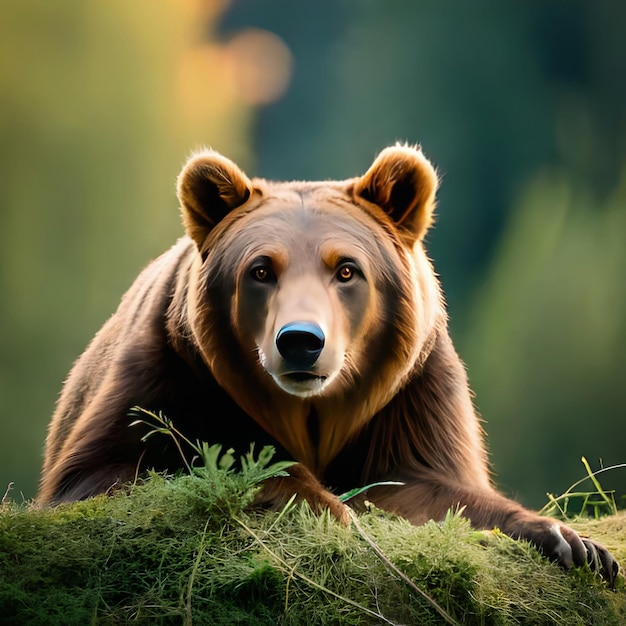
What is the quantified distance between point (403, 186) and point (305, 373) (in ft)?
3.77

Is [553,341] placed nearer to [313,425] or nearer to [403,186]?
[403,186]

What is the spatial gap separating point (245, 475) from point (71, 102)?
4329mm

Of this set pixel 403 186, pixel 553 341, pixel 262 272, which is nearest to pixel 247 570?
pixel 262 272

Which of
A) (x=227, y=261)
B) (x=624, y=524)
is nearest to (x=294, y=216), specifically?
(x=227, y=261)

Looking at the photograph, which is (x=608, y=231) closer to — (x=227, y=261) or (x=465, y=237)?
(x=465, y=237)

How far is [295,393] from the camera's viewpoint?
3.46m

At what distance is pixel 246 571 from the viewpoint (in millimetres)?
2627

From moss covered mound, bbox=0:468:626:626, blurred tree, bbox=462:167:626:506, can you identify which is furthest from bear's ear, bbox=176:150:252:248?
blurred tree, bbox=462:167:626:506

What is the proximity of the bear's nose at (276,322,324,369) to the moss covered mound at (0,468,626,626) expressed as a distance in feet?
1.78

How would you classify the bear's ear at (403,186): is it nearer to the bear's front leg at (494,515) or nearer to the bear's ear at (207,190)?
the bear's ear at (207,190)

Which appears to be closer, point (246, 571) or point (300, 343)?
point (246, 571)

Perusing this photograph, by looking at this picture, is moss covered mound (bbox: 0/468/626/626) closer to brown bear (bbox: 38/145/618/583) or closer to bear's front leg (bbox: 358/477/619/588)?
bear's front leg (bbox: 358/477/619/588)

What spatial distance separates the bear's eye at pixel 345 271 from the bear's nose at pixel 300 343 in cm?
44

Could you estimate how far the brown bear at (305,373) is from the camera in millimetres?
3631
